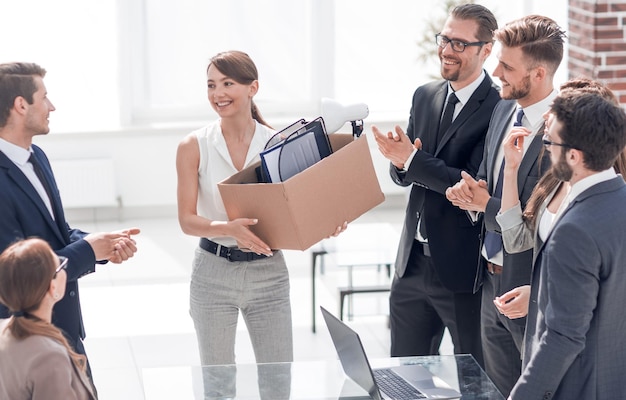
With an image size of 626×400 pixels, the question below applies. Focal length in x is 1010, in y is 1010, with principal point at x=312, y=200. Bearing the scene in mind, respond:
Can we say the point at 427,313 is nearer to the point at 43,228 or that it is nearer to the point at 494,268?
the point at 494,268

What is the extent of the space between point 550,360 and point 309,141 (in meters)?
1.24

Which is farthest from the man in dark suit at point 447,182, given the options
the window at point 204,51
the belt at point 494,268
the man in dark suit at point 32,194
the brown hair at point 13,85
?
the window at point 204,51

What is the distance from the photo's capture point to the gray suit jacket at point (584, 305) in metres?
2.56

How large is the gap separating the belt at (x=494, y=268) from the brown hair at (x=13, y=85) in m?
1.64

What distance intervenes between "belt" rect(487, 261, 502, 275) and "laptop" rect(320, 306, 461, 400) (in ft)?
1.64

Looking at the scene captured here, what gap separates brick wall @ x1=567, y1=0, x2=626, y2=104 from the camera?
5.73 m

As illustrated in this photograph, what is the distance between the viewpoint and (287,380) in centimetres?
312

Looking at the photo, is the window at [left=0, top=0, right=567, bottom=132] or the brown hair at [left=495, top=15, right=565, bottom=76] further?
the window at [left=0, top=0, right=567, bottom=132]

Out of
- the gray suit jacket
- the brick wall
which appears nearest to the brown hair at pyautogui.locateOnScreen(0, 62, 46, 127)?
the gray suit jacket

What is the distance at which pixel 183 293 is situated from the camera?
6.42 meters

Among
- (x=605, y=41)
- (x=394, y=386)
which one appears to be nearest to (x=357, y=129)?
(x=394, y=386)

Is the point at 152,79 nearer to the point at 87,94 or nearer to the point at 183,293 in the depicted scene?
the point at 87,94

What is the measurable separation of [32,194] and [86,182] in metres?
4.69

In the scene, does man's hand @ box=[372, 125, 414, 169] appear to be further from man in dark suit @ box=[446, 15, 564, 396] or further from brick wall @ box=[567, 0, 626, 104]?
brick wall @ box=[567, 0, 626, 104]
